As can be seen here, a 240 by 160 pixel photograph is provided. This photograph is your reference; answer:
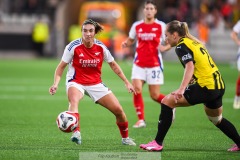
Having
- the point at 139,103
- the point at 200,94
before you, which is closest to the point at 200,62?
the point at 200,94

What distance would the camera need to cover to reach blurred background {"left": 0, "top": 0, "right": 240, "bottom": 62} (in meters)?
34.2

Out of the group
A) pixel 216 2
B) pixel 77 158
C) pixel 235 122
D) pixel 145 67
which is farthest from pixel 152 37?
pixel 216 2

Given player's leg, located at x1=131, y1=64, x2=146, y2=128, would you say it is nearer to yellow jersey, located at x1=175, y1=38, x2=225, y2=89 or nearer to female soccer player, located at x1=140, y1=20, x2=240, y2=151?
female soccer player, located at x1=140, y1=20, x2=240, y2=151

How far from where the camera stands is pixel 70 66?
10375 millimetres

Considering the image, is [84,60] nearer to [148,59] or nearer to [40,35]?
[148,59]

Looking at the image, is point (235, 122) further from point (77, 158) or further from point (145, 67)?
point (77, 158)

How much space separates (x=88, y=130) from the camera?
39.8 ft

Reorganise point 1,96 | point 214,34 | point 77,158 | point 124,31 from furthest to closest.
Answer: point 124,31
point 214,34
point 1,96
point 77,158

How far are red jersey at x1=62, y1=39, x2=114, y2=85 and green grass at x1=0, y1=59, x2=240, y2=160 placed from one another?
1.02 m

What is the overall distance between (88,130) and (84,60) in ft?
7.44

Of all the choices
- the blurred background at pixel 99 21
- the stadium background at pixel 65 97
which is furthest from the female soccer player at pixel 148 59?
the blurred background at pixel 99 21

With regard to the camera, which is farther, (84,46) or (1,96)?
A: (1,96)

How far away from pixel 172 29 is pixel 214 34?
24965 mm

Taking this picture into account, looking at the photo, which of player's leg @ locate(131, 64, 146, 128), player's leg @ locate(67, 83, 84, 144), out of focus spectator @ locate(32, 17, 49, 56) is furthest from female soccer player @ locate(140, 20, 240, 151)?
out of focus spectator @ locate(32, 17, 49, 56)
